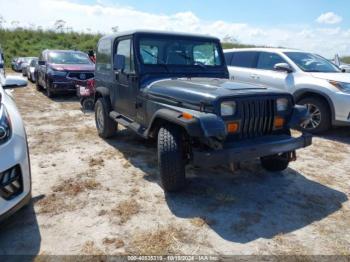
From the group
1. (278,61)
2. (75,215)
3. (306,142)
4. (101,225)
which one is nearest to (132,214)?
(101,225)

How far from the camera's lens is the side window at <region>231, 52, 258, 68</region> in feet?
25.6

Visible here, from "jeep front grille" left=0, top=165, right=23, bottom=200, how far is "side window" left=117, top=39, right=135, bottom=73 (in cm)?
225

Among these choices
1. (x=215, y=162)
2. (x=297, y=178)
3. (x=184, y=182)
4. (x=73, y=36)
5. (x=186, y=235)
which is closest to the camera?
(x=186, y=235)

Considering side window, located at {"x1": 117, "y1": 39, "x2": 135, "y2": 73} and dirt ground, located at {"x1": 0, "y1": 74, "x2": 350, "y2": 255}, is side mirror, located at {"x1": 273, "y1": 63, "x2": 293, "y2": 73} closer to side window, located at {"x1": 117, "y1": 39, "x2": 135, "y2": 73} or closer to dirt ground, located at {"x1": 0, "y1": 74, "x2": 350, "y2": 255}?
dirt ground, located at {"x1": 0, "y1": 74, "x2": 350, "y2": 255}

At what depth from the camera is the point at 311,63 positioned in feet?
23.4

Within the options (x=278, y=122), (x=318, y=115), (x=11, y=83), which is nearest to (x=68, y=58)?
(x=11, y=83)

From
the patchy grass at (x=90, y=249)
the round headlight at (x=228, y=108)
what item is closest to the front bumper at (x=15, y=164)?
the patchy grass at (x=90, y=249)

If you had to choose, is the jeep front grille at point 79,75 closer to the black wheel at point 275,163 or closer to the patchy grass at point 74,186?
the patchy grass at point 74,186

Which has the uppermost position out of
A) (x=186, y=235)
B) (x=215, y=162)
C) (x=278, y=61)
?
(x=278, y=61)

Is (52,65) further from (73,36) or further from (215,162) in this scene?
(73,36)

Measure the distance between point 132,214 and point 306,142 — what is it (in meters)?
2.08

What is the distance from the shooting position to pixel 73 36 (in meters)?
35.2

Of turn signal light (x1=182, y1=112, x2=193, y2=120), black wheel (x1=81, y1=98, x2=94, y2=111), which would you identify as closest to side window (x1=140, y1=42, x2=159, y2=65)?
turn signal light (x1=182, y1=112, x2=193, y2=120)

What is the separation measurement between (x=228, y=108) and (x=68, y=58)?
9.15m
